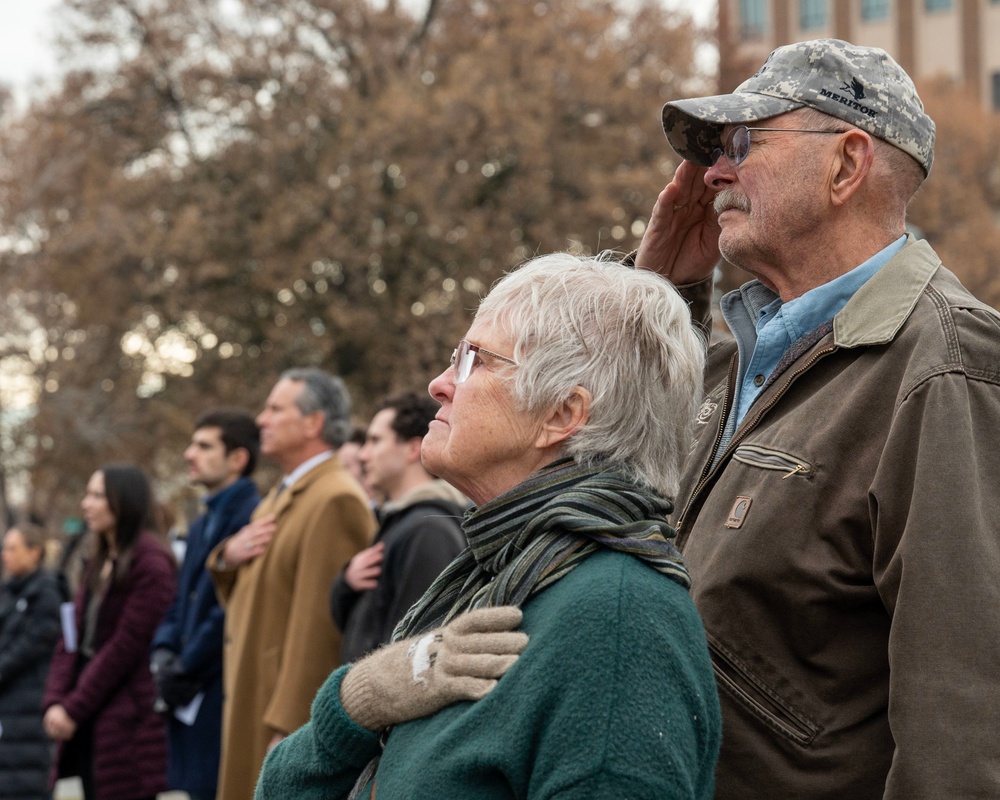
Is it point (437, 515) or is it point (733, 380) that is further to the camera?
point (437, 515)

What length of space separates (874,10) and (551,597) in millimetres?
45406

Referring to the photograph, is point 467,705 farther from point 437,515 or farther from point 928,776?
point 437,515

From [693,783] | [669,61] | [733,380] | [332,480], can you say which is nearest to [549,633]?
[693,783]

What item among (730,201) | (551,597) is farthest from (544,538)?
(730,201)

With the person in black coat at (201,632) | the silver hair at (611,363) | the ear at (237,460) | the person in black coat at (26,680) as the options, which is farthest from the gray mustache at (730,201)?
the person in black coat at (26,680)

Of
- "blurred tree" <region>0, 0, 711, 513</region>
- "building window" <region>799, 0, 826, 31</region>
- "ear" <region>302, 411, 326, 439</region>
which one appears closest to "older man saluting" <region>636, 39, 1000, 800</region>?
"ear" <region>302, 411, 326, 439</region>

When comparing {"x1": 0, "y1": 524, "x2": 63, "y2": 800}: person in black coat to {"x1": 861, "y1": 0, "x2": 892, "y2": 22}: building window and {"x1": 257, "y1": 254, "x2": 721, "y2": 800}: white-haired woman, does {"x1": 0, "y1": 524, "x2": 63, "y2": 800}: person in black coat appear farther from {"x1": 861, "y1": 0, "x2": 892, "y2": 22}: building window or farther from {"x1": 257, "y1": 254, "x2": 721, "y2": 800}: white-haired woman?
{"x1": 861, "y1": 0, "x2": 892, "y2": 22}: building window

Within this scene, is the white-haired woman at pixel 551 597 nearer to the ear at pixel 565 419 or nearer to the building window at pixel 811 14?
the ear at pixel 565 419

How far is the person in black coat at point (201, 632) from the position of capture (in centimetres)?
638

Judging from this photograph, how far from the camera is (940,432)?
211 cm

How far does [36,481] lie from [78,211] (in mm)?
4773

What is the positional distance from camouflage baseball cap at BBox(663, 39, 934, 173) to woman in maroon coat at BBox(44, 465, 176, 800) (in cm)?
556

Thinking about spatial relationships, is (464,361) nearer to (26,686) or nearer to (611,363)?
(611,363)

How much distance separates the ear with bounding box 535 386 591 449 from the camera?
2238mm
